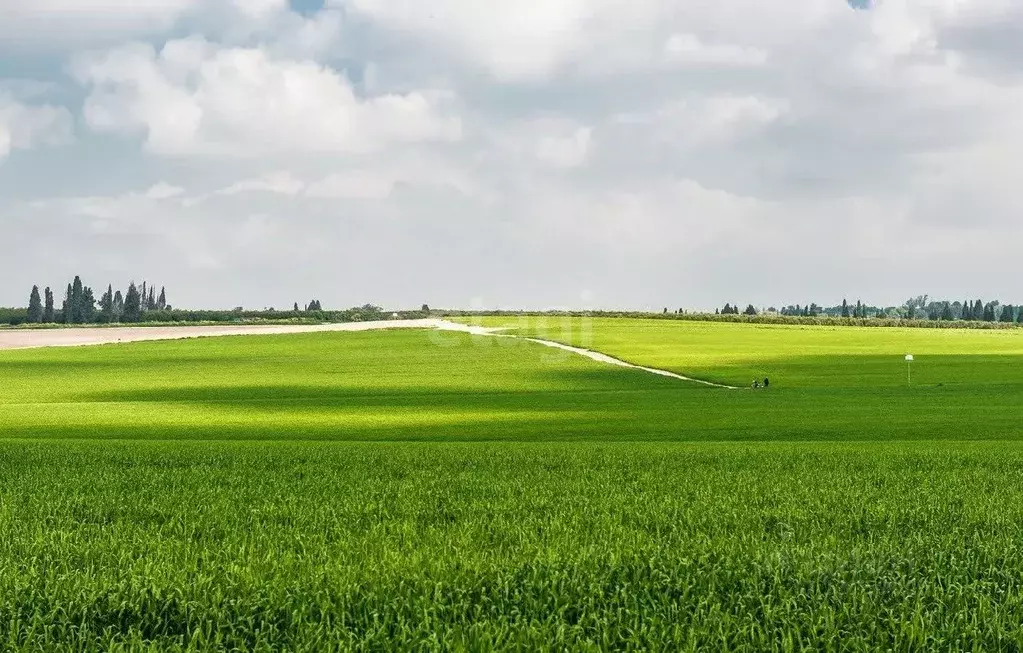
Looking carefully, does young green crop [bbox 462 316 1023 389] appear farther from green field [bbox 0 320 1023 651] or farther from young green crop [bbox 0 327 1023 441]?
green field [bbox 0 320 1023 651]

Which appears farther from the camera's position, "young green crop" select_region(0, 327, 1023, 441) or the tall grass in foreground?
"young green crop" select_region(0, 327, 1023, 441)

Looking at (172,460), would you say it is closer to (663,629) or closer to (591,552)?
(591,552)

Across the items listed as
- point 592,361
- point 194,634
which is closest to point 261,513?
point 194,634

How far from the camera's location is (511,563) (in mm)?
8250

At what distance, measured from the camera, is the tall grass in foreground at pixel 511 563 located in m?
6.58

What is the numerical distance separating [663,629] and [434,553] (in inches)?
115

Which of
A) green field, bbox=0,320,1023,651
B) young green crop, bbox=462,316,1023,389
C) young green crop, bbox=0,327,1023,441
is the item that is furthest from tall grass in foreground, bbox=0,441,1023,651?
young green crop, bbox=462,316,1023,389

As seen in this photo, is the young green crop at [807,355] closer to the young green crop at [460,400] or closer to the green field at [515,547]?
the young green crop at [460,400]

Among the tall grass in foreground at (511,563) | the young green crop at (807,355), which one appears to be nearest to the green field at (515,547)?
the tall grass in foreground at (511,563)

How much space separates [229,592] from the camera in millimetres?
7348

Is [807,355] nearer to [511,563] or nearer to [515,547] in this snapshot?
[515,547]

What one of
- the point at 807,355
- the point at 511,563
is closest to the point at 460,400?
the point at 511,563

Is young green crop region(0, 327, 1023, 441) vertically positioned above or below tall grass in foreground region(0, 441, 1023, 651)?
below

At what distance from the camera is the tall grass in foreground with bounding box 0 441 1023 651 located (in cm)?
658
